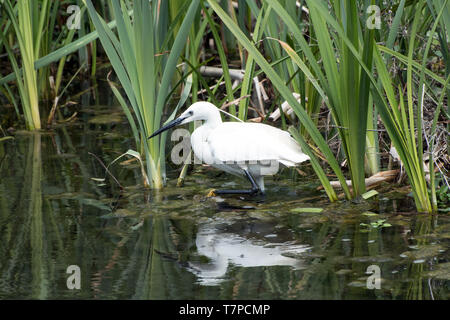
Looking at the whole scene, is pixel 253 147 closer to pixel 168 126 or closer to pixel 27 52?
pixel 168 126

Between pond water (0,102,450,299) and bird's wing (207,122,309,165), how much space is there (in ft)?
0.91

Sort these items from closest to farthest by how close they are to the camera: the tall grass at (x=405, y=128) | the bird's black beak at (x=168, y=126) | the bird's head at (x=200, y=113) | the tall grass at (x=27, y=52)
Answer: the tall grass at (x=405, y=128) → the bird's black beak at (x=168, y=126) → the bird's head at (x=200, y=113) → the tall grass at (x=27, y=52)

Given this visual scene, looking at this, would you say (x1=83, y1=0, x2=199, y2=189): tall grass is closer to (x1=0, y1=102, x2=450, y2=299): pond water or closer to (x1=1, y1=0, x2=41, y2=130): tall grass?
(x1=0, y1=102, x2=450, y2=299): pond water

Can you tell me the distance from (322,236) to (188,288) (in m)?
0.90

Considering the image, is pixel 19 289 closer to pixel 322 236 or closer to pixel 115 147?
pixel 322 236

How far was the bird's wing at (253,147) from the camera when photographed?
435cm

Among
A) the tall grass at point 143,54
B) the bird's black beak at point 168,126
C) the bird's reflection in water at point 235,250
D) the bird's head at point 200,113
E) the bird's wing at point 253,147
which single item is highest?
the tall grass at point 143,54

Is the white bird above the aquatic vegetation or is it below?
below

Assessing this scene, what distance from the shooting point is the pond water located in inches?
126

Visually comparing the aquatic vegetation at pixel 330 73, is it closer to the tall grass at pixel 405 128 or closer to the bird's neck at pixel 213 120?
the tall grass at pixel 405 128

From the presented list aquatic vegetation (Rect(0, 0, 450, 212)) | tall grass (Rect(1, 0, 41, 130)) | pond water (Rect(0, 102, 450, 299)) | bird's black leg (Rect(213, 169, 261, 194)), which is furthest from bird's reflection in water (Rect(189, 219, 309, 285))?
tall grass (Rect(1, 0, 41, 130))

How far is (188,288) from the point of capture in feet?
10.5

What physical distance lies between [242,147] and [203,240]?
29.2 inches

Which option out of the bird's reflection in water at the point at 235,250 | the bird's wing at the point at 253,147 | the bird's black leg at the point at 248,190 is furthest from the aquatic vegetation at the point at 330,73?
the bird's reflection in water at the point at 235,250
